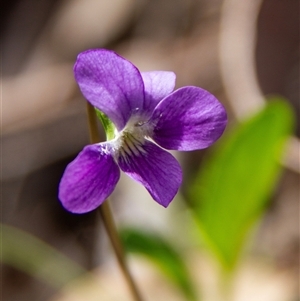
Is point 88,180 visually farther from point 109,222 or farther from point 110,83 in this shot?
point 109,222

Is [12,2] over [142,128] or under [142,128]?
over

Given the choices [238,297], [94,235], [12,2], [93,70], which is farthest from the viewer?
[12,2]

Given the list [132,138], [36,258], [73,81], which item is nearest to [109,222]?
[132,138]

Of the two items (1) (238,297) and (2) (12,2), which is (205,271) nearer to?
(1) (238,297)

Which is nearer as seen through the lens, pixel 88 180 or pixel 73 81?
pixel 88 180

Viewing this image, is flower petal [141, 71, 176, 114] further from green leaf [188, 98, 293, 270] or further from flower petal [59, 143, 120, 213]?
green leaf [188, 98, 293, 270]

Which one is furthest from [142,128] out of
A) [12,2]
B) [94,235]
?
[12,2]

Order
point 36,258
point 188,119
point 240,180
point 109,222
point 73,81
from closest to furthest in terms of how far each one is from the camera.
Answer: point 188,119 → point 109,222 → point 240,180 → point 36,258 → point 73,81
